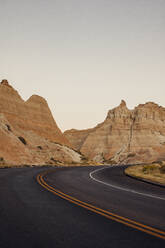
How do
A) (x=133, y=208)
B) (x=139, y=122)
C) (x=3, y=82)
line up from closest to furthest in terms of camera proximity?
Answer: (x=133, y=208) → (x=3, y=82) → (x=139, y=122)

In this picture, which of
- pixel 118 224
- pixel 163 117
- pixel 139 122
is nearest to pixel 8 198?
pixel 118 224

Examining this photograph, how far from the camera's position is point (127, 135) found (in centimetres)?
12938

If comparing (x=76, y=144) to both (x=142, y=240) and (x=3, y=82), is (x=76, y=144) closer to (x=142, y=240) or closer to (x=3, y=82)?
(x=3, y=82)

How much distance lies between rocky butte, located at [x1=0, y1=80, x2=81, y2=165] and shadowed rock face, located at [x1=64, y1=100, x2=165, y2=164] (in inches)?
1580

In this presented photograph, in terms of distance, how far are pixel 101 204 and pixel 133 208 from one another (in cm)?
115

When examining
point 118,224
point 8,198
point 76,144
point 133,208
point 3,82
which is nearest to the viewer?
point 118,224

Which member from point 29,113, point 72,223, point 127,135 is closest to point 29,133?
point 29,113

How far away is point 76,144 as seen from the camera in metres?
170

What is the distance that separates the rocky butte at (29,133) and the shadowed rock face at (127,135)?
40.1 m

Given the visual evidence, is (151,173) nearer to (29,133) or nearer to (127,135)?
(29,133)

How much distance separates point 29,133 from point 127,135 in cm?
7071

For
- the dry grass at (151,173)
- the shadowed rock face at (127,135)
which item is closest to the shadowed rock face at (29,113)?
the shadowed rock face at (127,135)

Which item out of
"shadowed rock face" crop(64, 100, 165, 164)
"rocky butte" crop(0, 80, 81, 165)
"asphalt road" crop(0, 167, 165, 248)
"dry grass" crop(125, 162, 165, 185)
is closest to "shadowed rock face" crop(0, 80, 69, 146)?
"rocky butte" crop(0, 80, 81, 165)

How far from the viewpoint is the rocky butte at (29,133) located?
4862cm
